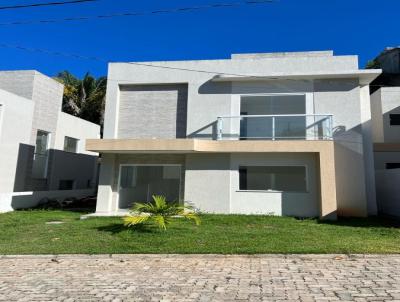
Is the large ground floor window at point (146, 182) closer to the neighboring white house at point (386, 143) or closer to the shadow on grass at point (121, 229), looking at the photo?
the shadow on grass at point (121, 229)

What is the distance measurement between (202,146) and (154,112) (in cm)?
328

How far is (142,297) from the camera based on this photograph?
5379 mm

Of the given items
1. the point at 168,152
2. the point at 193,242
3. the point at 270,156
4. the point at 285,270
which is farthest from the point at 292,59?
the point at 285,270

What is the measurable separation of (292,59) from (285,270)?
422 inches

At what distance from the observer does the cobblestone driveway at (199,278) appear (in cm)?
538

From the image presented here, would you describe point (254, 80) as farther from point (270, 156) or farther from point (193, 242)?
point (193, 242)

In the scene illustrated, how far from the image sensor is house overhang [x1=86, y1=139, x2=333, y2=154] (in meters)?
13.6

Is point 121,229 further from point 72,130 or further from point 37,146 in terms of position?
point 72,130

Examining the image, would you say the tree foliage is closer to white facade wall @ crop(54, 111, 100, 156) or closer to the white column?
white facade wall @ crop(54, 111, 100, 156)

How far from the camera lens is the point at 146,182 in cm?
1596

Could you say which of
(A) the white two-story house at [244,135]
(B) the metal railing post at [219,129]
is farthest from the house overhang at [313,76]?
(B) the metal railing post at [219,129]

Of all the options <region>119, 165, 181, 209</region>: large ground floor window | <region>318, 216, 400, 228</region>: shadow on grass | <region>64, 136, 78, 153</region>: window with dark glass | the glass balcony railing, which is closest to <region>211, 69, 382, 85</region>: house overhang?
the glass balcony railing

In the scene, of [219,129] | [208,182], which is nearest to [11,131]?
[208,182]

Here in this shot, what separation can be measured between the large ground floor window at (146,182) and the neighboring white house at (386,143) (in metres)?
9.30
